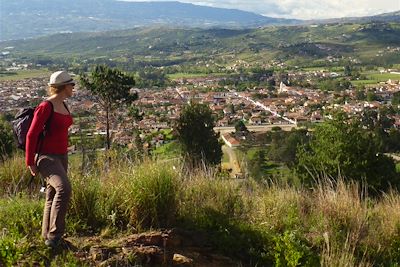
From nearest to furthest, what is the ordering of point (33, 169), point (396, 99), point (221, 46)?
point (33, 169), point (396, 99), point (221, 46)

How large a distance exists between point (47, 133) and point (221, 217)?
5.39 ft

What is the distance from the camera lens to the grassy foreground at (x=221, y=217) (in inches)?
135

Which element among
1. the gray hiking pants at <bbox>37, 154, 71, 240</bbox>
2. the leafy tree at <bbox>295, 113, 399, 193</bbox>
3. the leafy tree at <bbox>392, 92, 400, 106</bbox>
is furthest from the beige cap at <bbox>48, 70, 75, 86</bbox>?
the leafy tree at <bbox>392, 92, 400, 106</bbox>

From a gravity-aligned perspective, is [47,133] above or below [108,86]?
above

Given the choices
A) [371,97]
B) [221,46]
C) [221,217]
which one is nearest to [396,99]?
[371,97]

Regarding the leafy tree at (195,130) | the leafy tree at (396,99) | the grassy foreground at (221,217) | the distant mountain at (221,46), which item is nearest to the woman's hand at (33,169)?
the grassy foreground at (221,217)

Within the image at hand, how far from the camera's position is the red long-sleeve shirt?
3.12 m

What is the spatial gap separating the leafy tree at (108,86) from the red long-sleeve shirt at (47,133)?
12375mm

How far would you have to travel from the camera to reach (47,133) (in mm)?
3240

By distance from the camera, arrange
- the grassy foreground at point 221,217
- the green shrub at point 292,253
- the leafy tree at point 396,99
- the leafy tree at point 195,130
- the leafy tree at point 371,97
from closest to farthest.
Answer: the green shrub at point 292,253
the grassy foreground at point 221,217
the leafy tree at point 195,130
the leafy tree at point 396,99
the leafy tree at point 371,97

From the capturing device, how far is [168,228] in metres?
3.61

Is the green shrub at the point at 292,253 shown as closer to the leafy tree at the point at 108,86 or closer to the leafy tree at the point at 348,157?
the leafy tree at the point at 348,157

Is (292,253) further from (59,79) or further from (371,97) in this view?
(371,97)

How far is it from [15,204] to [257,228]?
203 cm
